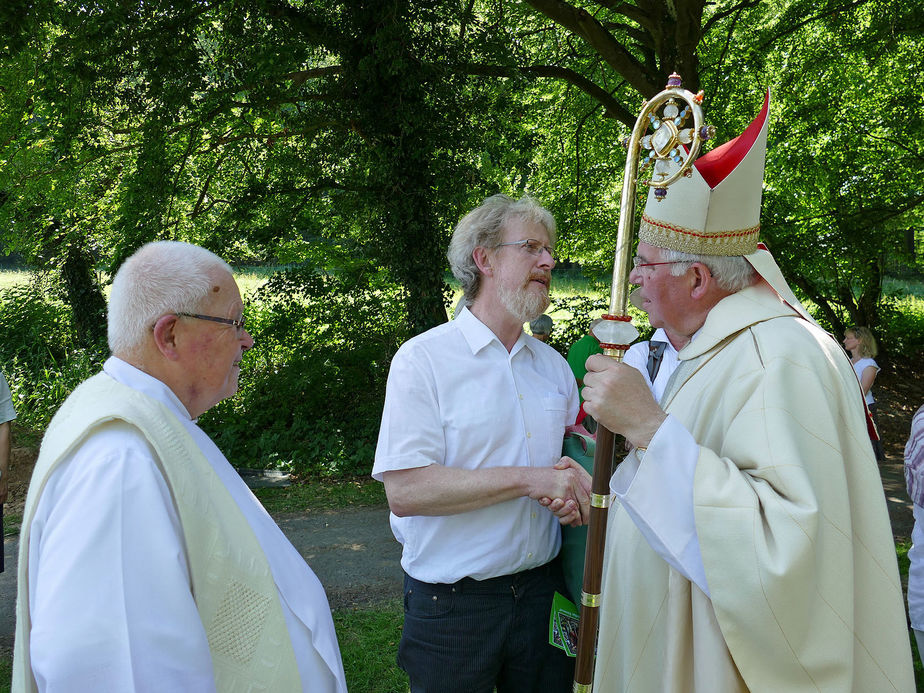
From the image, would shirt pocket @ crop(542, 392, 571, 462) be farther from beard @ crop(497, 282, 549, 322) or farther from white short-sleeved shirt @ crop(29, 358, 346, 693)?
white short-sleeved shirt @ crop(29, 358, 346, 693)

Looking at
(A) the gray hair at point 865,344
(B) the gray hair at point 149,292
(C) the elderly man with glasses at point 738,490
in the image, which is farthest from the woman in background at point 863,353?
(B) the gray hair at point 149,292

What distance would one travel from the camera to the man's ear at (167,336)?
1712 mm

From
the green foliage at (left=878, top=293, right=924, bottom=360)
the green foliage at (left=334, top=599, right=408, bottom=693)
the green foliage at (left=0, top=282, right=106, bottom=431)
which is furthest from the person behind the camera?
the green foliage at (left=878, top=293, right=924, bottom=360)

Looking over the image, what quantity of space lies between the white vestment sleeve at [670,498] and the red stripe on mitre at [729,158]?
2.59ft

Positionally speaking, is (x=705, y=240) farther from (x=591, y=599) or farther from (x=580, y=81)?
(x=580, y=81)

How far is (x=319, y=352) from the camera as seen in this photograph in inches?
408

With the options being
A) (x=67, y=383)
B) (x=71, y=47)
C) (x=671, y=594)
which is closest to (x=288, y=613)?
(x=671, y=594)

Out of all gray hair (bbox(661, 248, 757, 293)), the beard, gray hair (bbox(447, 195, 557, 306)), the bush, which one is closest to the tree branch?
the bush

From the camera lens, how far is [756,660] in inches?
68.3

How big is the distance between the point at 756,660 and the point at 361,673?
3.03m

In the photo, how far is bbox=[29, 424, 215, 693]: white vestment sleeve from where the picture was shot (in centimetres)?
134

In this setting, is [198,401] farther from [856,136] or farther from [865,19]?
[856,136]

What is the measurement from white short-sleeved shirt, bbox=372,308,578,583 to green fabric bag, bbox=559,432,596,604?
4cm

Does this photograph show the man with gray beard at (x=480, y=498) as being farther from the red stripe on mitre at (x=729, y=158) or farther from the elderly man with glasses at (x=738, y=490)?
the red stripe on mitre at (x=729, y=158)
